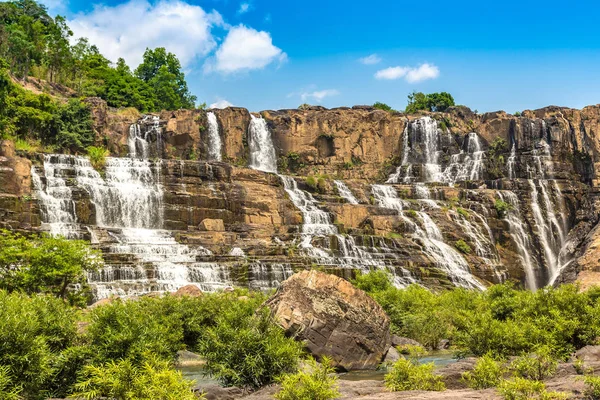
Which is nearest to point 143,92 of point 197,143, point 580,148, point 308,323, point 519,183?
point 197,143

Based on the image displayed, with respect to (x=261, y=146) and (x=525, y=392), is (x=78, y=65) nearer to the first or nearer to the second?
(x=261, y=146)

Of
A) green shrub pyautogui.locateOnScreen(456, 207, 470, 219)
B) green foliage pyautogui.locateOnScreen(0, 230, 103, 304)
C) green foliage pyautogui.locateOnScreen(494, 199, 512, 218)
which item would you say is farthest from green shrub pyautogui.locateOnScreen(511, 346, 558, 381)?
green foliage pyautogui.locateOnScreen(494, 199, 512, 218)

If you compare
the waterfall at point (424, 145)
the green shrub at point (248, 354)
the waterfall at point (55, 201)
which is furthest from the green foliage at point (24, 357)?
the waterfall at point (424, 145)

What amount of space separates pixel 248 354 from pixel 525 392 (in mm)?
6517

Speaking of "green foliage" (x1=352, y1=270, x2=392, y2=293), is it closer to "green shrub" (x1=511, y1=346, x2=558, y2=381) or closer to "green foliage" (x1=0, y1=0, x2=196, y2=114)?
"green shrub" (x1=511, y1=346, x2=558, y2=381)

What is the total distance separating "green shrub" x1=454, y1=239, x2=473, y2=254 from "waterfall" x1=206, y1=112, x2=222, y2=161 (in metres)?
27.9

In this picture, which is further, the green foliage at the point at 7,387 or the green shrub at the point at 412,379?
the green shrub at the point at 412,379

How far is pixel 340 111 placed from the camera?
73812mm

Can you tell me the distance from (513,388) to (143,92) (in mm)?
75025

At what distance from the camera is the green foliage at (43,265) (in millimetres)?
27375

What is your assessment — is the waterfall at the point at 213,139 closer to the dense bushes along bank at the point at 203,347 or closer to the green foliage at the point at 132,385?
the dense bushes along bank at the point at 203,347

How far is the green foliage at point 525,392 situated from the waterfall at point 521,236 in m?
44.4

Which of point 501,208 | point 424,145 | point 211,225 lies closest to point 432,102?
point 424,145

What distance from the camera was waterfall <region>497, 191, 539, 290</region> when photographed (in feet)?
174
